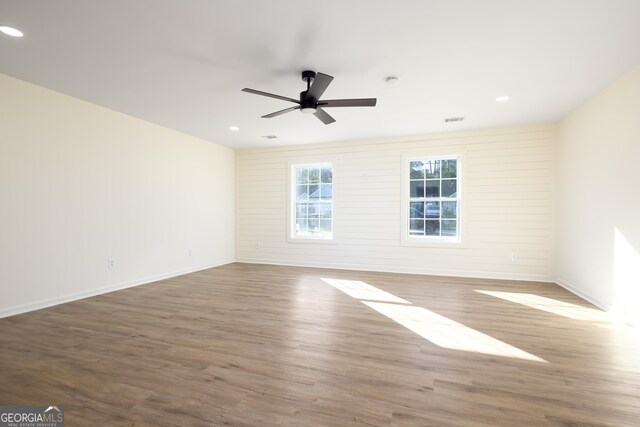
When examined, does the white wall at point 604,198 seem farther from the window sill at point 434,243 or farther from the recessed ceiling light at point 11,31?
the recessed ceiling light at point 11,31

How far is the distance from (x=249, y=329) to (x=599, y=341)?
Result: 3.26m

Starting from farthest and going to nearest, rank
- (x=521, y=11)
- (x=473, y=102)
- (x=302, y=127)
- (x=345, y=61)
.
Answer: (x=302, y=127), (x=473, y=102), (x=345, y=61), (x=521, y=11)

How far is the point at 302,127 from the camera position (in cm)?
522

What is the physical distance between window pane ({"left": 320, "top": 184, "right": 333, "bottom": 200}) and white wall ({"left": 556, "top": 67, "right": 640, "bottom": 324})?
13.3 feet

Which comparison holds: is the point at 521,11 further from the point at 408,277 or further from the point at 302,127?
the point at 408,277

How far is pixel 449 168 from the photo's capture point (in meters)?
5.72

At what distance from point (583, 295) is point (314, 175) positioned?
16.4 ft

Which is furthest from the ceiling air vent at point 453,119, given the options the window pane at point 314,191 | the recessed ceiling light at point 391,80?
the window pane at point 314,191

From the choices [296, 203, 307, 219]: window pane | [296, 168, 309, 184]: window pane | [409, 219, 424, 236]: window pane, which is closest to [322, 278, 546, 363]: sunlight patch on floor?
[409, 219, 424, 236]: window pane

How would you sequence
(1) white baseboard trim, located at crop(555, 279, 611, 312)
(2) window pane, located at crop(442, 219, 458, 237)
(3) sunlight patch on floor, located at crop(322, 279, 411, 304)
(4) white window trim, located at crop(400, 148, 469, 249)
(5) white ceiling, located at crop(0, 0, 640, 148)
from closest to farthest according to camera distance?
(5) white ceiling, located at crop(0, 0, 640, 148) → (1) white baseboard trim, located at crop(555, 279, 611, 312) → (3) sunlight patch on floor, located at crop(322, 279, 411, 304) → (4) white window trim, located at crop(400, 148, 469, 249) → (2) window pane, located at crop(442, 219, 458, 237)

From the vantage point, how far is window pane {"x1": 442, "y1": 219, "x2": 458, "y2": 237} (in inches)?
223

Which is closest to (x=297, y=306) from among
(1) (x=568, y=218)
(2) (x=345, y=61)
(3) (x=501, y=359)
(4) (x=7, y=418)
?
(3) (x=501, y=359)

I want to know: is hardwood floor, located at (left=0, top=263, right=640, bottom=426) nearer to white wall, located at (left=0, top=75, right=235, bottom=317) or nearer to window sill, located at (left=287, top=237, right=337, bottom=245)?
white wall, located at (left=0, top=75, right=235, bottom=317)

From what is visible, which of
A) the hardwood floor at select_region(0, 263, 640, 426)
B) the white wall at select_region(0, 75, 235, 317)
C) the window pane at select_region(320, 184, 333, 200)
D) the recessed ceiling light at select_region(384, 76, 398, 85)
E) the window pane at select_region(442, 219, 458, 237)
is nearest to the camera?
the hardwood floor at select_region(0, 263, 640, 426)
